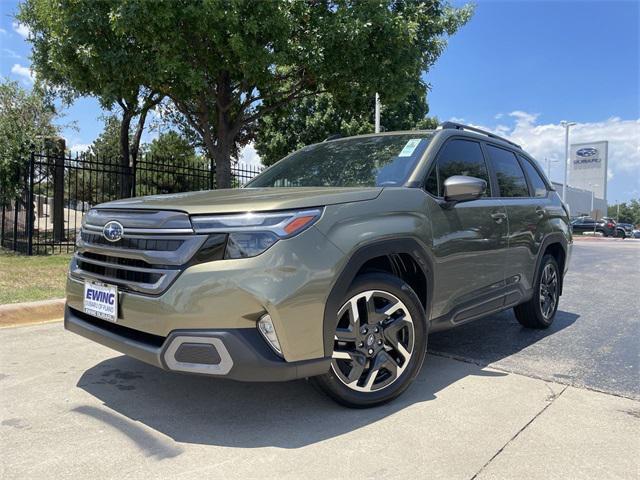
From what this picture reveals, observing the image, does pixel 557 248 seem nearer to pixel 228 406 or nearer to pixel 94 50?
pixel 228 406

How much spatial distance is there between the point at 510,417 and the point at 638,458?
2.22 ft

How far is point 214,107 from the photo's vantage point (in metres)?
12.3

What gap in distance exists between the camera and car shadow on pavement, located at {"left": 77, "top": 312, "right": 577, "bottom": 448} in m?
2.83

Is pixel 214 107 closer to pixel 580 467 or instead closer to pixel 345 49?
pixel 345 49

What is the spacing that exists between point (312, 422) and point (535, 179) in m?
→ 3.65

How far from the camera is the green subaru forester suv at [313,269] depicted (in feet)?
8.57

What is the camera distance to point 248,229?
266cm

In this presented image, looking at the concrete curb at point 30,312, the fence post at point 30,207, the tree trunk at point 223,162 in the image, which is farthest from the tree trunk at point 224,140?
the concrete curb at point 30,312

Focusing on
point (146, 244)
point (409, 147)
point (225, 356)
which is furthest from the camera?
point (409, 147)

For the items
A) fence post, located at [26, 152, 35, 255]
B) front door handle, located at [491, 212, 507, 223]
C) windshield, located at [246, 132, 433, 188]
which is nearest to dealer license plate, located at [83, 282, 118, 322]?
windshield, located at [246, 132, 433, 188]

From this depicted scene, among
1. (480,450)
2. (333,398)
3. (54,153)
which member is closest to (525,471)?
(480,450)

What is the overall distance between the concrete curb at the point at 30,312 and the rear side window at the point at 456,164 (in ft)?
13.6

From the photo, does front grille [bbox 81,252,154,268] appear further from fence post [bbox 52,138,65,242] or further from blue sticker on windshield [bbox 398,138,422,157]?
fence post [bbox 52,138,65,242]

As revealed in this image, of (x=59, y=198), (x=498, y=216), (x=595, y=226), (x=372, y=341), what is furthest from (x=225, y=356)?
(x=595, y=226)
